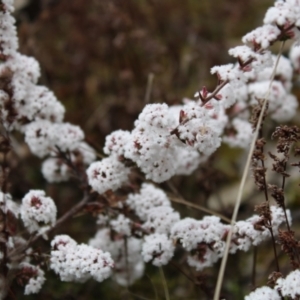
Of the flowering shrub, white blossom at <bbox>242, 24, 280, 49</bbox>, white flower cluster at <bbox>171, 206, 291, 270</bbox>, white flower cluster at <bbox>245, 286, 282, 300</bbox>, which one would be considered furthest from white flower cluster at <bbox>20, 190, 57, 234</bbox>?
white blossom at <bbox>242, 24, 280, 49</bbox>

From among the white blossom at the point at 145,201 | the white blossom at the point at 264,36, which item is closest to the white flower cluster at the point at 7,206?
the white blossom at the point at 145,201

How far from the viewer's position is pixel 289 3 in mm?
1684

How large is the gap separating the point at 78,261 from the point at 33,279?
256 millimetres

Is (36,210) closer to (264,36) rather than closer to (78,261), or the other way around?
(78,261)

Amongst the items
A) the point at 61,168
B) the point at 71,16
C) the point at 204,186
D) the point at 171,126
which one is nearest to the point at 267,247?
the point at 204,186

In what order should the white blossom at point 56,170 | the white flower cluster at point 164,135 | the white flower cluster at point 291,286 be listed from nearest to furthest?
the white flower cluster at point 291,286 → the white flower cluster at point 164,135 → the white blossom at point 56,170

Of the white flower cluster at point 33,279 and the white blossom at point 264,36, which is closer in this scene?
the white blossom at point 264,36

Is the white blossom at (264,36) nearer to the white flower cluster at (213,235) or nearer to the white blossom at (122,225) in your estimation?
the white flower cluster at (213,235)

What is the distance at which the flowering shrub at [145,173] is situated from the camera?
170cm

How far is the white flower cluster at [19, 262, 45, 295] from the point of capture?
73.4 inches

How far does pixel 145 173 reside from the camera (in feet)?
6.25

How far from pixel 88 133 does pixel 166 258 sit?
1.71 m

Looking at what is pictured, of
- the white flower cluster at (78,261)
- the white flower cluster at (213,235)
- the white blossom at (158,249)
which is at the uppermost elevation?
the white flower cluster at (213,235)

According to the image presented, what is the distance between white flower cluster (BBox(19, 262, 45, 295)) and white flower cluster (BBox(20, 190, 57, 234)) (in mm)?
144
